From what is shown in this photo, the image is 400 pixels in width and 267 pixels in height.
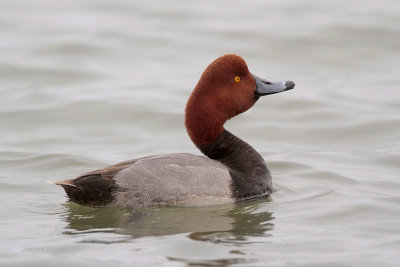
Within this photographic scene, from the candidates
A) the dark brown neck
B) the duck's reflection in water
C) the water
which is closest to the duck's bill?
the dark brown neck

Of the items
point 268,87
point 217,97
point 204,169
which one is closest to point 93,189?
point 204,169

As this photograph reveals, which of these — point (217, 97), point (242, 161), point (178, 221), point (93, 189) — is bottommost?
point (178, 221)

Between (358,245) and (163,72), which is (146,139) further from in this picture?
(358,245)

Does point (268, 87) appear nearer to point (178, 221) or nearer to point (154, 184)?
point (154, 184)

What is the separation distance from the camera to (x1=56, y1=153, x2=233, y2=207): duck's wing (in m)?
7.04

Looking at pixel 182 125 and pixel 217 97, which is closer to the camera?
pixel 217 97

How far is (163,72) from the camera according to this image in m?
13.6

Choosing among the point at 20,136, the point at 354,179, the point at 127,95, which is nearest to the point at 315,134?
the point at 354,179

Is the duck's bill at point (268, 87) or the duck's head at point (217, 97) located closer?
the duck's head at point (217, 97)

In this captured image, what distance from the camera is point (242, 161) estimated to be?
7.81 meters

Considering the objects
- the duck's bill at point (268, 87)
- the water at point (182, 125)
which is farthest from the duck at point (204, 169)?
the water at point (182, 125)

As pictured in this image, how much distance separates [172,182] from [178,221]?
1.23 ft

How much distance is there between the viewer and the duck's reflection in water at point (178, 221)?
664 cm

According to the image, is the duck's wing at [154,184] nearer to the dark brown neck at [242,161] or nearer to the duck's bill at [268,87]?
the dark brown neck at [242,161]
